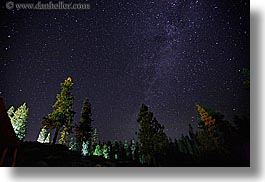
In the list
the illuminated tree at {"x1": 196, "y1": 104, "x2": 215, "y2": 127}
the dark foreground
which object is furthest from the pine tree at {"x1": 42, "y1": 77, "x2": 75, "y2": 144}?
the illuminated tree at {"x1": 196, "y1": 104, "x2": 215, "y2": 127}

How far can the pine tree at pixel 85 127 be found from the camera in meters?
2.87

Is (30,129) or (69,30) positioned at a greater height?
(69,30)

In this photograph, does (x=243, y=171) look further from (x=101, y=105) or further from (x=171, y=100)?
(x=101, y=105)

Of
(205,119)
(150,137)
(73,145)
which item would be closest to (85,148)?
(73,145)

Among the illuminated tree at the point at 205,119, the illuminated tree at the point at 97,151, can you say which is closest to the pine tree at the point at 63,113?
the illuminated tree at the point at 97,151

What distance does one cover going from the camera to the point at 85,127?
2891 millimetres

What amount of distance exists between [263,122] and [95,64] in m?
1.50

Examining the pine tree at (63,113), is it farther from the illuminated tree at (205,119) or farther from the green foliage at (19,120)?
the illuminated tree at (205,119)

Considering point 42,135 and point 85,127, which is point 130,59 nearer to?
point 85,127

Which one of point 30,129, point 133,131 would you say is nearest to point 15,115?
point 30,129

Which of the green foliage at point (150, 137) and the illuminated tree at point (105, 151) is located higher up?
the green foliage at point (150, 137)

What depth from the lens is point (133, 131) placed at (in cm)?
289

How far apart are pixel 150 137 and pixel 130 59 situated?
0.70 m

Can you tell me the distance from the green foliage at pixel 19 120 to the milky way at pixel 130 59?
0.05 m
